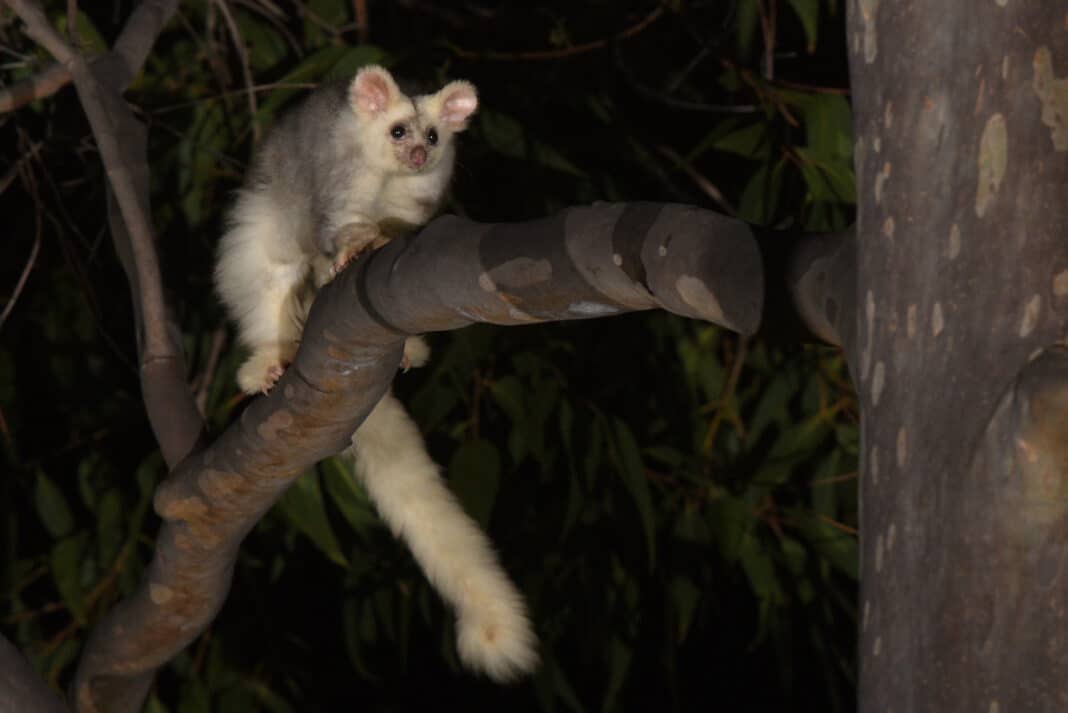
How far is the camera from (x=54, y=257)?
3.49 metres

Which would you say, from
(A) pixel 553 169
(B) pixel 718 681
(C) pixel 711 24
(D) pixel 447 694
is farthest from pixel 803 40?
(D) pixel 447 694

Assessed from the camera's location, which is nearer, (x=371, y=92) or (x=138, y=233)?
(x=138, y=233)

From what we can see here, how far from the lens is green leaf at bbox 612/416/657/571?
2795 mm

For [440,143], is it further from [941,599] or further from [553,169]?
[941,599]

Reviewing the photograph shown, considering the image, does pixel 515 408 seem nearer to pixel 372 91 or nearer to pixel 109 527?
pixel 372 91

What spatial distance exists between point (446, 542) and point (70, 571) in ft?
3.65

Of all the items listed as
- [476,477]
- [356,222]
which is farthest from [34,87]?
[476,477]

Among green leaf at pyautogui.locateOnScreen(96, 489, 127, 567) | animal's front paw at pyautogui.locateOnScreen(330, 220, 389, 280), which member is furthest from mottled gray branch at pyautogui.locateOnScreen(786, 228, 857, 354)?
green leaf at pyautogui.locateOnScreen(96, 489, 127, 567)

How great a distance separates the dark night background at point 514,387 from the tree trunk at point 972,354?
187 centimetres

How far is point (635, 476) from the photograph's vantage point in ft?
9.28

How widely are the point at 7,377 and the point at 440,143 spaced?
3.84 ft

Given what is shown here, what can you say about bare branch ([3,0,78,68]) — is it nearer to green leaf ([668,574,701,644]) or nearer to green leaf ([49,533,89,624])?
green leaf ([49,533,89,624])

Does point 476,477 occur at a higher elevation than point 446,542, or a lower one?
lower

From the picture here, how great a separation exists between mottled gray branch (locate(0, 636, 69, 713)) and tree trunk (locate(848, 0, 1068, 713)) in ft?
4.51
